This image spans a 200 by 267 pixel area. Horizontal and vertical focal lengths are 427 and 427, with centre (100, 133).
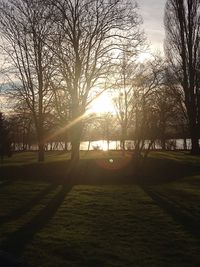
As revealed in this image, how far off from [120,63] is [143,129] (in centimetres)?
444

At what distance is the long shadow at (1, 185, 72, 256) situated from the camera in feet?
26.5

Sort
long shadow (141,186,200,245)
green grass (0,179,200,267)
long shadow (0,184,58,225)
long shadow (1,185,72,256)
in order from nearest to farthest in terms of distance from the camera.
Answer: green grass (0,179,200,267)
long shadow (1,185,72,256)
long shadow (141,186,200,245)
long shadow (0,184,58,225)

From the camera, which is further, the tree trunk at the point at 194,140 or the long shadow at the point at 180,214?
the tree trunk at the point at 194,140

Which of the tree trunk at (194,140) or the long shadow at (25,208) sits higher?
the tree trunk at (194,140)

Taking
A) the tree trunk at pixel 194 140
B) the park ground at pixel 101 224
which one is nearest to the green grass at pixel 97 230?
the park ground at pixel 101 224

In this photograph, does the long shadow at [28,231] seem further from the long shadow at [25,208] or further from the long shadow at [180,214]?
the long shadow at [180,214]

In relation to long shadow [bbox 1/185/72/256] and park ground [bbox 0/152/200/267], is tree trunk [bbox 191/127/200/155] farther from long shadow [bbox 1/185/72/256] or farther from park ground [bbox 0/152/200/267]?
long shadow [bbox 1/185/72/256]

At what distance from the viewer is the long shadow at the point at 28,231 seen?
26.5 feet

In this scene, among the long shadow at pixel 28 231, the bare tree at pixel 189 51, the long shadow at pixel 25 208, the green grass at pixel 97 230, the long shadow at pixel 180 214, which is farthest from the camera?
the bare tree at pixel 189 51

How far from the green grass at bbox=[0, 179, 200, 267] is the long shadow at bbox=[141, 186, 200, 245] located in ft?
0.22

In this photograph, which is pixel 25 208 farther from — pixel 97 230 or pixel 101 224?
pixel 97 230

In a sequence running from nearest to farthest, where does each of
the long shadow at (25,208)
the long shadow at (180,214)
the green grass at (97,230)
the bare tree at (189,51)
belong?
the green grass at (97,230)
the long shadow at (180,214)
the long shadow at (25,208)
the bare tree at (189,51)

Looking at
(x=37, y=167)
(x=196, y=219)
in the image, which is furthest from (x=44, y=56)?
(x=196, y=219)

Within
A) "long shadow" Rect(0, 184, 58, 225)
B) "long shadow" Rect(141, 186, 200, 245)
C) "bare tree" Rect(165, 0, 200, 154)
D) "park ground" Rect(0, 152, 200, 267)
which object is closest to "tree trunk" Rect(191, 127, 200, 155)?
"bare tree" Rect(165, 0, 200, 154)
